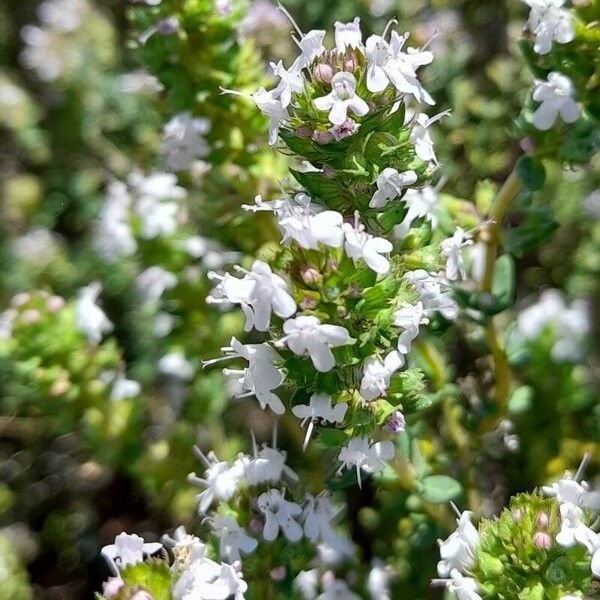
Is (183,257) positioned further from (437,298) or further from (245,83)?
(437,298)

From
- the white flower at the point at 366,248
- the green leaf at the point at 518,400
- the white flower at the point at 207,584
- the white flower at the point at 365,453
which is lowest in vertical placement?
the green leaf at the point at 518,400

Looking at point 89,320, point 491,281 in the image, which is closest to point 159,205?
point 89,320

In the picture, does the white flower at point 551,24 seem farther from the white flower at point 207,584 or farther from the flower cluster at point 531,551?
the white flower at point 207,584

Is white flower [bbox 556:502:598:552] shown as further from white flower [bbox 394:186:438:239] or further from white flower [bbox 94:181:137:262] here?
white flower [bbox 94:181:137:262]

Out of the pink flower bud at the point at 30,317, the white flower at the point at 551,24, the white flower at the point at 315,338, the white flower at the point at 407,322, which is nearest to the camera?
the white flower at the point at 315,338

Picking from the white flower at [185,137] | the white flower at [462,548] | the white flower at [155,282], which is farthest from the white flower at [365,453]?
the white flower at [155,282]

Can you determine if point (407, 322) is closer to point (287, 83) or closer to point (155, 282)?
point (287, 83)
